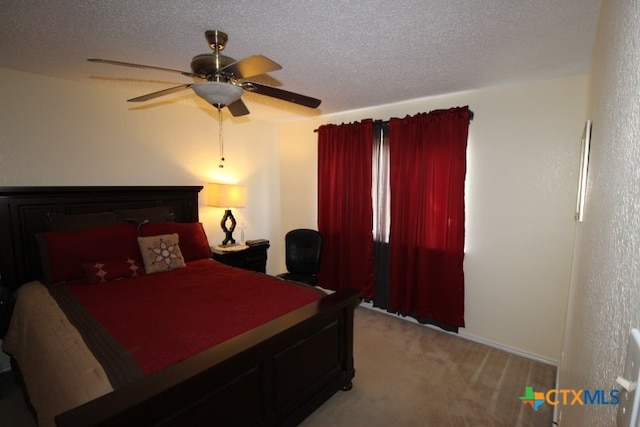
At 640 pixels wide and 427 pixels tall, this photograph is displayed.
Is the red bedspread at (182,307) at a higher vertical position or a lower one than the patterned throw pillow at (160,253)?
lower

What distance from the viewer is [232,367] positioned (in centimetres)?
145

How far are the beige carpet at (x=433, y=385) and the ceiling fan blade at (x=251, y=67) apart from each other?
83.9 inches

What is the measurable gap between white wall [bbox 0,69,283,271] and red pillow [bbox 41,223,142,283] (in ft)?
1.94

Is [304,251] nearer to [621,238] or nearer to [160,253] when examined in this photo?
[160,253]

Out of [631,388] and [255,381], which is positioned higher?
[631,388]

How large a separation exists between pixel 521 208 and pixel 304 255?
2228mm

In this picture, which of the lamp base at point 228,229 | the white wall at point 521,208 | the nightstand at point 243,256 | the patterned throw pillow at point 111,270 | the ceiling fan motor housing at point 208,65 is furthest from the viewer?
the lamp base at point 228,229

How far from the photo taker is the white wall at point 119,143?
2453mm

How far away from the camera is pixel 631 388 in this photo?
376mm

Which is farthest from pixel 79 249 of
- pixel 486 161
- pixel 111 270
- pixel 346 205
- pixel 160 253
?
pixel 486 161

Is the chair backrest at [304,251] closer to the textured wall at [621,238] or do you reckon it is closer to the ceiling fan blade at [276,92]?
the ceiling fan blade at [276,92]

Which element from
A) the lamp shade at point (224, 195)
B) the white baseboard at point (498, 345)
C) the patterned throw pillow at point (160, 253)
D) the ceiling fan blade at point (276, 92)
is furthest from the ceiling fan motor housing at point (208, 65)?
the white baseboard at point (498, 345)

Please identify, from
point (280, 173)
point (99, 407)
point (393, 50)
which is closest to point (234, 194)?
point (280, 173)

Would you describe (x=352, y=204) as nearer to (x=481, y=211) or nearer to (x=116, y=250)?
(x=481, y=211)
